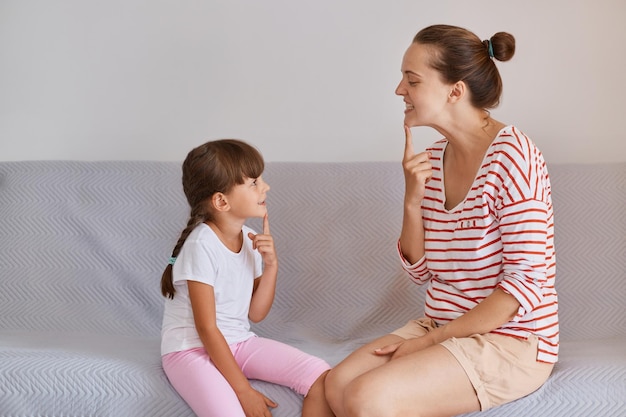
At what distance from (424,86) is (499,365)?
593 millimetres

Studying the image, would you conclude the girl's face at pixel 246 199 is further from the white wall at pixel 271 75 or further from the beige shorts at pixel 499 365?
the white wall at pixel 271 75

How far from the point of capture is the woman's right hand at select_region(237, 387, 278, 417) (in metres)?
1.54

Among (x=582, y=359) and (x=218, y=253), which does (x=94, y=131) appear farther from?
(x=582, y=359)

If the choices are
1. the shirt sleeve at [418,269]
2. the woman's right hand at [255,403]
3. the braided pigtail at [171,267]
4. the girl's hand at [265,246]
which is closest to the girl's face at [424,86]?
the shirt sleeve at [418,269]

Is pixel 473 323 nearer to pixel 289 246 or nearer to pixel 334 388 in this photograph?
pixel 334 388

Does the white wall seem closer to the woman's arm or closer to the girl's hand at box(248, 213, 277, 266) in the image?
the girl's hand at box(248, 213, 277, 266)

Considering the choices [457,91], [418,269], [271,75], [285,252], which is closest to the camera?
[457,91]

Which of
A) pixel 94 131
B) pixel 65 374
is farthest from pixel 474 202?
pixel 94 131

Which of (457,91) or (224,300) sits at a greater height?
(457,91)

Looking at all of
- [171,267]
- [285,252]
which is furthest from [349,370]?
[285,252]

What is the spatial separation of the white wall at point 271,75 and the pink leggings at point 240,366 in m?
0.87

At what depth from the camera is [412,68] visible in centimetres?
165

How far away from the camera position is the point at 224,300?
68.3 inches

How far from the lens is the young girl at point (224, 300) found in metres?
1.58
